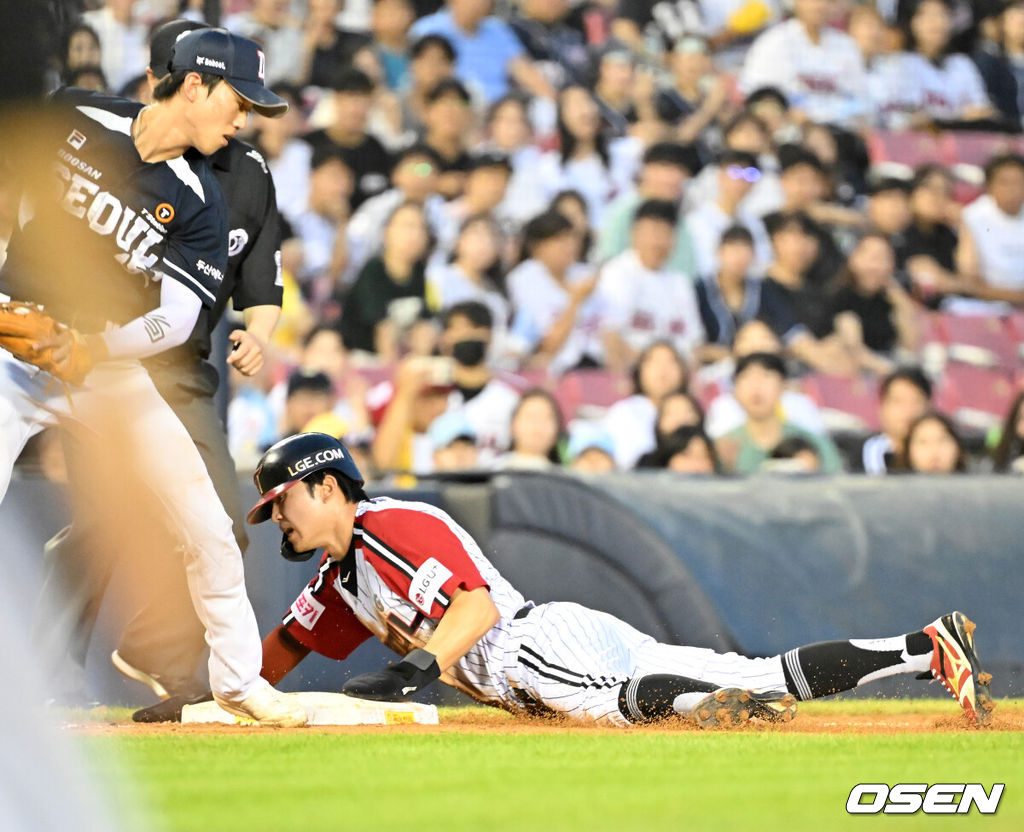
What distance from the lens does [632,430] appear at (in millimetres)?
8258

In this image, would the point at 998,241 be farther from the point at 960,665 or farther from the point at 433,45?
the point at 960,665

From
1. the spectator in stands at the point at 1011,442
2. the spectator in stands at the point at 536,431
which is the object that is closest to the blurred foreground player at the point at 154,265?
the spectator in stands at the point at 536,431

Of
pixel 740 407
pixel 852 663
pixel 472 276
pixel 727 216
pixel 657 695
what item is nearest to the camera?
pixel 657 695

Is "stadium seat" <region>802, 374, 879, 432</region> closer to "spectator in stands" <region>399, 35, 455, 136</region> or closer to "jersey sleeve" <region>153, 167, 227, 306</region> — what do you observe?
"spectator in stands" <region>399, 35, 455, 136</region>

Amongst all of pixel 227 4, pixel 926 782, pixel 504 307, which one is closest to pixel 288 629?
pixel 926 782

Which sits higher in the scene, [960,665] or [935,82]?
[935,82]

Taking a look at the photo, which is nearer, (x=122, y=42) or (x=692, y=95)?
(x=122, y=42)

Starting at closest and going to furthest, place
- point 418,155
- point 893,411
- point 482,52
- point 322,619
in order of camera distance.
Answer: point 322,619
point 893,411
point 418,155
point 482,52

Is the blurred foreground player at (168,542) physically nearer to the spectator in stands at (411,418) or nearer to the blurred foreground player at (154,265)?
the blurred foreground player at (154,265)

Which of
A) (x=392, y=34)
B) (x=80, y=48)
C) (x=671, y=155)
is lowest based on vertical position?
(x=671, y=155)

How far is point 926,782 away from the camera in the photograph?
3607 millimetres

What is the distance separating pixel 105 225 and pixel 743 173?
6146 millimetres

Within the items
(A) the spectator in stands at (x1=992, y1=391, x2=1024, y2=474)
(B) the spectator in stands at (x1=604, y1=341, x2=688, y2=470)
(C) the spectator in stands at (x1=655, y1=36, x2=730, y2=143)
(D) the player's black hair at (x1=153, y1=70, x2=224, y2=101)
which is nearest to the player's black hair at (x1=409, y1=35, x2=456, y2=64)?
(C) the spectator in stands at (x1=655, y1=36, x2=730, y2=143)

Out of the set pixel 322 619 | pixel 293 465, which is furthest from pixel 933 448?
pixel 293 465
